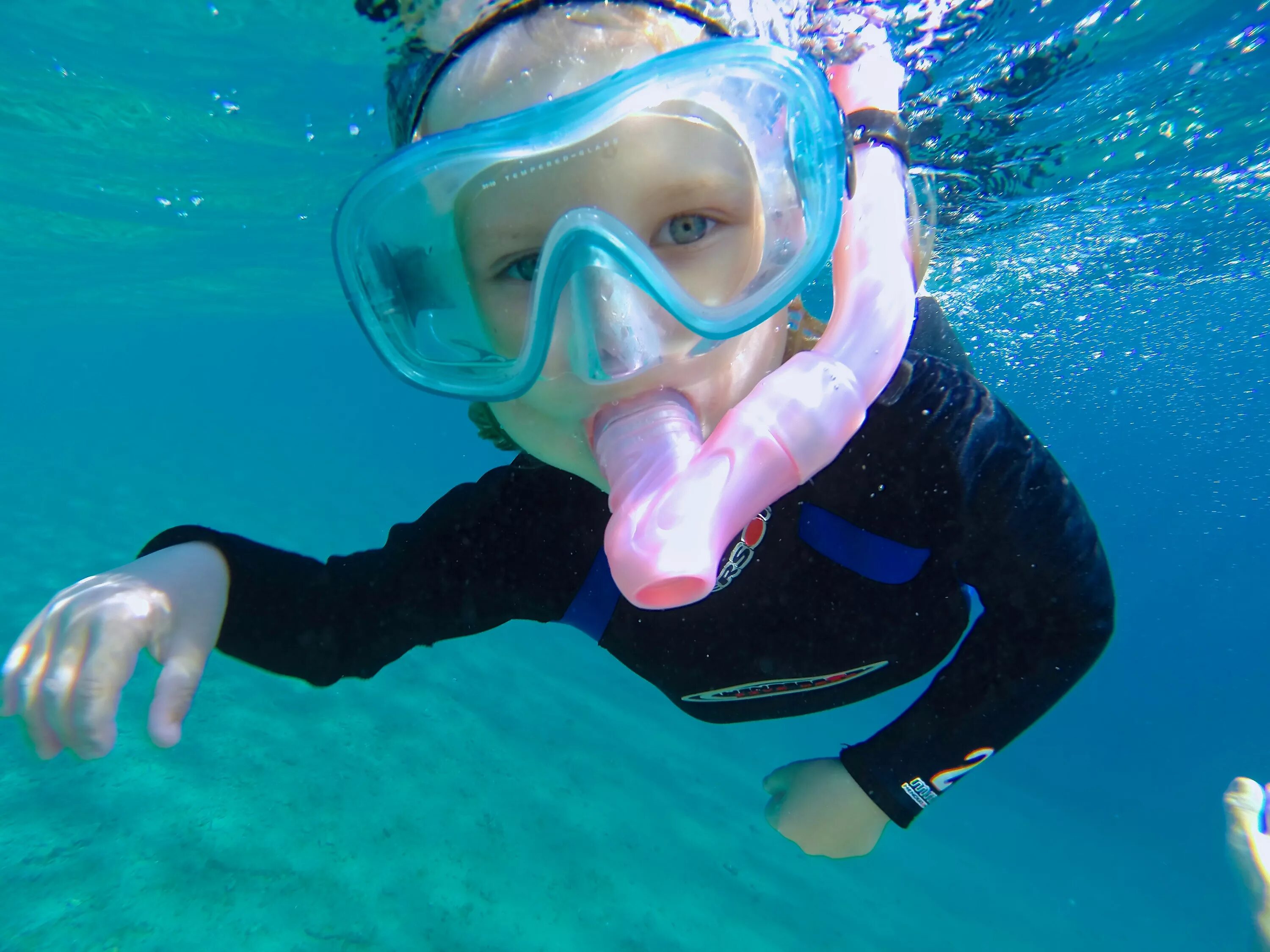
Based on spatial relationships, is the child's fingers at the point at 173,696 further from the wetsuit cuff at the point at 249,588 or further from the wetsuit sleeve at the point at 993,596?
the wetsuit sleeve at the point at 993,596

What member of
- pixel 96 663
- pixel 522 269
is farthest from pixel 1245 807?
pixel 96 663

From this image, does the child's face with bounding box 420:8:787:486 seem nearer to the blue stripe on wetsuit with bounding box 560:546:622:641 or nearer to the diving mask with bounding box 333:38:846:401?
the diving mask with bounding box 333:38:846:401

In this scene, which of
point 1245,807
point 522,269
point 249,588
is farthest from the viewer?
point 1245,807

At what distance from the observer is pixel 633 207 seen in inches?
64.8

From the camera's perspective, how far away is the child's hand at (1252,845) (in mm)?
2230

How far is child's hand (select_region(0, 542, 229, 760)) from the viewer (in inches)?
60.8

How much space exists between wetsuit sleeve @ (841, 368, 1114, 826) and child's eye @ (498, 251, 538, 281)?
1.12m

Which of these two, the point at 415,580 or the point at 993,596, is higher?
the point at 993,596

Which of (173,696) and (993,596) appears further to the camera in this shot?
(993,596)

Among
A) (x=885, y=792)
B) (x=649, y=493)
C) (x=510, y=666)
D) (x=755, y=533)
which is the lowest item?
(x=510, y=666)

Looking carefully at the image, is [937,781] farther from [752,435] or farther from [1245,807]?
[752,435]

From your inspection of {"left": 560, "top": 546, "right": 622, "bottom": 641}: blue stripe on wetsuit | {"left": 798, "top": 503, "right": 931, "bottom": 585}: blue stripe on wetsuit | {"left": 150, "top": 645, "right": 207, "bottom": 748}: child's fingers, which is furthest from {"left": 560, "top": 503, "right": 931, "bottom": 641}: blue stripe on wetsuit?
{"left": 150, "top": 645, "right": 207, "bottom": 748}: child's fingers

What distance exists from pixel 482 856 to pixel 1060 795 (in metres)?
25.0

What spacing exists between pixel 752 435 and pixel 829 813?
149 cm
